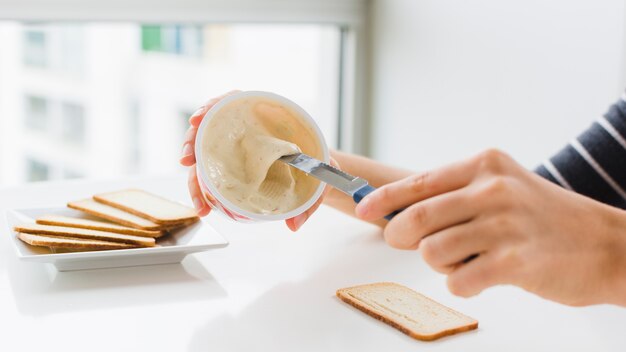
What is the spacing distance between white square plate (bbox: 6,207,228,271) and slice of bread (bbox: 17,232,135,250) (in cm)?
1

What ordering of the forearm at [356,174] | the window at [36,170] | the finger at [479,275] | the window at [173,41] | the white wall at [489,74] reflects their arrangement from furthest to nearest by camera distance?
the window at [36,170]
the window at [173,41]
the white wall at [489,74]
the forearm at [356,174]
the finger at [479,275]

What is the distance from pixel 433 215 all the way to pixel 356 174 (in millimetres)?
654

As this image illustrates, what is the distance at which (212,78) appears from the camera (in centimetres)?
523

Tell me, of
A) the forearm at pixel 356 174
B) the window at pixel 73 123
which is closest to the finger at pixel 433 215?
the forearm at pixel 356 174

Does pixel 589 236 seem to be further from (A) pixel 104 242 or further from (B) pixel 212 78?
(B) pixel 212 78

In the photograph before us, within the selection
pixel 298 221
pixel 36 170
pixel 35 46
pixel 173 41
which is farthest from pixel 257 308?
pixel 36 170

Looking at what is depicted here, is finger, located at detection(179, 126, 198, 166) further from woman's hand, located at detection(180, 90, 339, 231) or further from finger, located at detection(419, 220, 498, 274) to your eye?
finger, located at detection(419, 220, 498, 274)

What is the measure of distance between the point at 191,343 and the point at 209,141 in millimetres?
236

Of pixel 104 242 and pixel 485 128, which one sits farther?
pixel 485 128

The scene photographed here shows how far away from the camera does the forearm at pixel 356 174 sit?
131 centimetres

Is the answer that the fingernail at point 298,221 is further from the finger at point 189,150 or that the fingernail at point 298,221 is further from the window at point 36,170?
the window at point 36,170

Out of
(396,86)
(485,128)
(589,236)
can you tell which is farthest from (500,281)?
(396,86)

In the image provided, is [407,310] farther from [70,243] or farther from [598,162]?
[598,162]

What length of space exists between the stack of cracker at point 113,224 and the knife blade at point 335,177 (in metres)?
0.28
